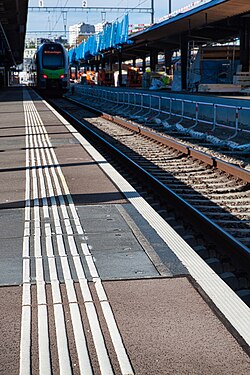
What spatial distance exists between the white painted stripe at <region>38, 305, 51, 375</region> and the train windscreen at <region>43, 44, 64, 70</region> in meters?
42.2

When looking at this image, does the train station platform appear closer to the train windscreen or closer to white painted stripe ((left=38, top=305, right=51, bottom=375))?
white painted stripe ((left=38, top=305, right=51, bottom=375))

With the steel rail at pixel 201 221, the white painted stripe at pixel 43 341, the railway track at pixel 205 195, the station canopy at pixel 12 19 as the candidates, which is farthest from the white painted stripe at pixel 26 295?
the station canopy at pixel 12 19

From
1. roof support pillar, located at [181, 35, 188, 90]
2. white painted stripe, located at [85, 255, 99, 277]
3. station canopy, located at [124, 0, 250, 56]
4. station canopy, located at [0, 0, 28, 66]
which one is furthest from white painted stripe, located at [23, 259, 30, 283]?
station canopy, located at [0, 0, 28, 66]

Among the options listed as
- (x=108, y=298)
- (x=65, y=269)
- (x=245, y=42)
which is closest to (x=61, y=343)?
(x=108, y=298)

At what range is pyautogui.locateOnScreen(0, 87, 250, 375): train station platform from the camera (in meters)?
3.40

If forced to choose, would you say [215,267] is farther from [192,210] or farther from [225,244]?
[192,210]

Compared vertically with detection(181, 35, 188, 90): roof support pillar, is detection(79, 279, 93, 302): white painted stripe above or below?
below

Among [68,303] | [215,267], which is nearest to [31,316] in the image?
[68,303]

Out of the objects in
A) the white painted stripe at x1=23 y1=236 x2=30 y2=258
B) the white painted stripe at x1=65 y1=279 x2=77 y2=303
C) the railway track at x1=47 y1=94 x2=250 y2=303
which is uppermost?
the white painted stripe at x1=65 y1=279 x2=77 y2=303

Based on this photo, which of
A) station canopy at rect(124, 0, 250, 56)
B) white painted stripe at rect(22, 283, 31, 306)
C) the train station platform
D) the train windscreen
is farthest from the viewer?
the train windscreen

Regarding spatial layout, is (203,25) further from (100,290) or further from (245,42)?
(100,290)

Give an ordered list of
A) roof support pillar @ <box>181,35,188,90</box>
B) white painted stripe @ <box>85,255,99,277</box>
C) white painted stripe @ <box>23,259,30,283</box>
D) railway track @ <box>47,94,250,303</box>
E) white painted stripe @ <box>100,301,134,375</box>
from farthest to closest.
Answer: roof support pillar @ <box>181,35,188,90</box> → railway track @ <box>47,94,250,303</box> → white painted stripe @ <box>85,255,99,277</box> → white painted stripe @ <box>23,259,30,283</box> → white painted stripe @ <box>100,301,134,375</box>

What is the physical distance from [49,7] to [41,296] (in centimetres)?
6054

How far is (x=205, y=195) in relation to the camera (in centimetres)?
920
